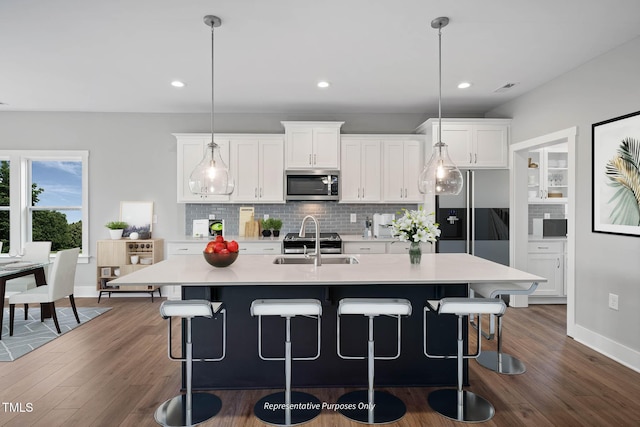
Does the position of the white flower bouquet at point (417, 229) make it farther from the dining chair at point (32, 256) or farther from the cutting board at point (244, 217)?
the dining chair at point (32, 256)

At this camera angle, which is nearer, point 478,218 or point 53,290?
point 53,290

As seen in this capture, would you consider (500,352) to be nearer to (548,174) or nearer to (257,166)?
(548,174)

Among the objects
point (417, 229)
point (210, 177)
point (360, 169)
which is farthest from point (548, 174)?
point (210, 177)

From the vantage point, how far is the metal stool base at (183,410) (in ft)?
7.70

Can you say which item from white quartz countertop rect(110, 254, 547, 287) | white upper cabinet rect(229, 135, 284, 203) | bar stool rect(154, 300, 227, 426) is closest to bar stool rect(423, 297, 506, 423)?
white quartz countertop rect(110, 254, 547, 287)

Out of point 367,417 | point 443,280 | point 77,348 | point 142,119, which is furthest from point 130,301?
point 443,280

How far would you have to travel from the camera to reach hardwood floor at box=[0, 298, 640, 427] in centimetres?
238

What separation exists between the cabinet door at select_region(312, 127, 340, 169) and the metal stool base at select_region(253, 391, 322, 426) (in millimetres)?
3208

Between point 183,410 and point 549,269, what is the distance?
4659 millimetres

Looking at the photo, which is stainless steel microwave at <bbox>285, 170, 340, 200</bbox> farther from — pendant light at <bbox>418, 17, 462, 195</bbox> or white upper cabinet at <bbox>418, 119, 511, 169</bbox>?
pendant light at <bbox>418, 17, 462, 195</bbox>

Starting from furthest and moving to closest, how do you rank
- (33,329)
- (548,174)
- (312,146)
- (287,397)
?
(548,174) → (312,146) → (33,329) → (287,397)

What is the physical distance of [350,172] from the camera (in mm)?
5336

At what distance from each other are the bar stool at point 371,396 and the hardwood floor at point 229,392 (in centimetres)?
8

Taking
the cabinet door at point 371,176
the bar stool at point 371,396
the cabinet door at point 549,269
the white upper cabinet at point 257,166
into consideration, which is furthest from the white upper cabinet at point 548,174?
the bar stool at point 371,396
